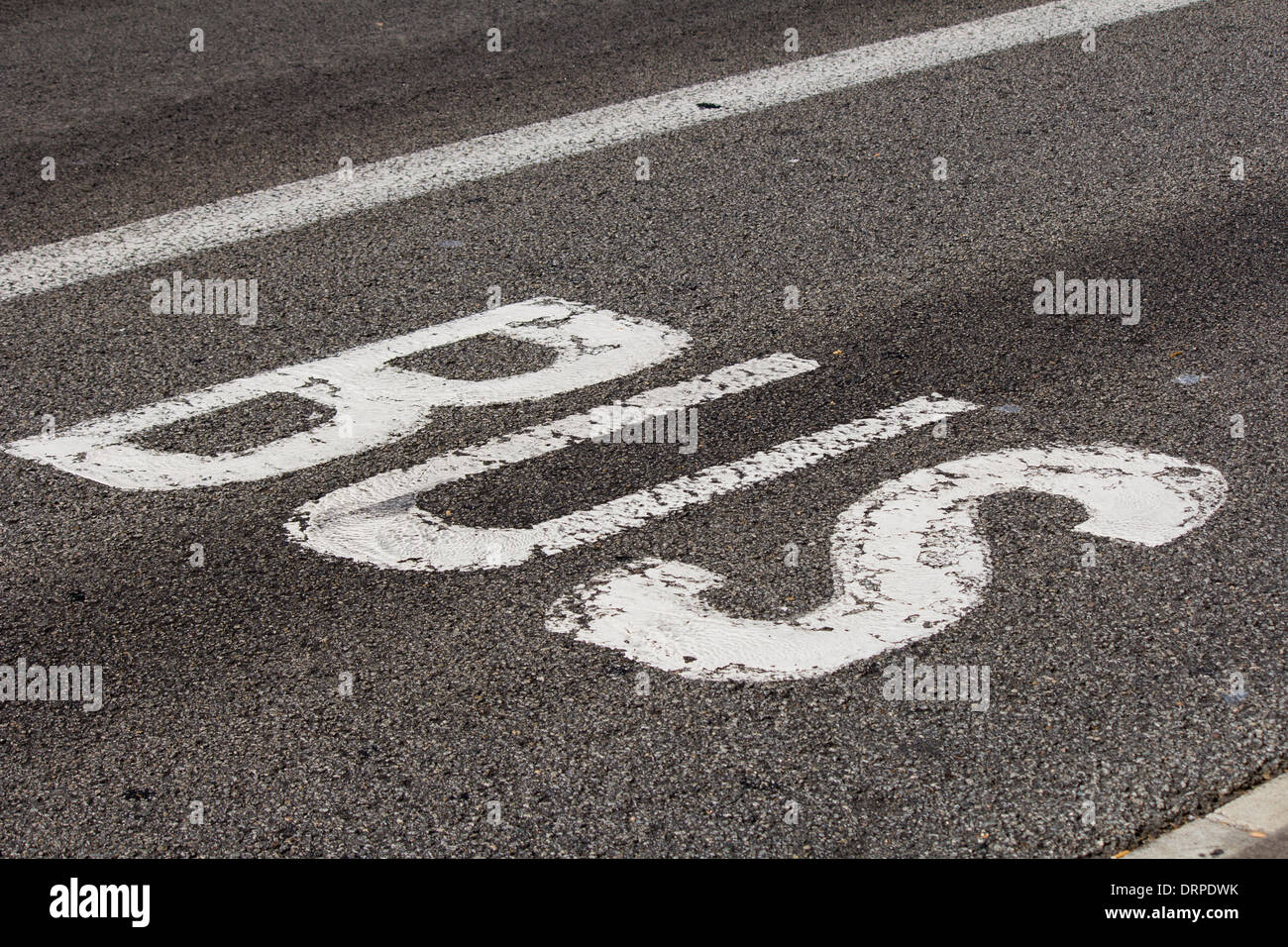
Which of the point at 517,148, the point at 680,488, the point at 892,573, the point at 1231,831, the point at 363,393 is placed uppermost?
the point at 517,148

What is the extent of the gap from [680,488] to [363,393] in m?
1.30

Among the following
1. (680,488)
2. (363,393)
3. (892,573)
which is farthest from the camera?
(363,393)

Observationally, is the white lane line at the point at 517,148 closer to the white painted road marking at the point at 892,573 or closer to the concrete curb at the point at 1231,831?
the white painted road marking at the point at 892,573

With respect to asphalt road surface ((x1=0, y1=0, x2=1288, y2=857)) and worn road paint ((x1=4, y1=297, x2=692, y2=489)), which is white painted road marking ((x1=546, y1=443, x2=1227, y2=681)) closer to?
asphalt road surface ((x1=0, y1=0, x2=1288, y2=857))

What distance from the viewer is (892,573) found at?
14.1 ft

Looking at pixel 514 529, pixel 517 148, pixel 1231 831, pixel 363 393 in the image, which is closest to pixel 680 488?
pixel 514 529

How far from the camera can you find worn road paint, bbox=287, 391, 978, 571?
443cm

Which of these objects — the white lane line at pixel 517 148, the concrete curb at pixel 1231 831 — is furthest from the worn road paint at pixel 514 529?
the white lane line at pixel 517 148

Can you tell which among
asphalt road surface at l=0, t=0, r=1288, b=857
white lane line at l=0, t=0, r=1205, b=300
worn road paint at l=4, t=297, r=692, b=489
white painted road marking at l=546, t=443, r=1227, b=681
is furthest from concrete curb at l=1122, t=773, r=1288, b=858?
white lane line at l=0, t=0, r=1205, b=300

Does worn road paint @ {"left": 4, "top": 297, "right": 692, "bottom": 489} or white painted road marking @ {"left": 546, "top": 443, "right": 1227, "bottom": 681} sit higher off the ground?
worn road paint @ {"left": 4, "top": 297, "right": 692, "bottom": 489}

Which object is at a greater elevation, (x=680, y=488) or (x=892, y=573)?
(x=680, y=488)

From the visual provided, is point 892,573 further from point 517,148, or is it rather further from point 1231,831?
point 517,148

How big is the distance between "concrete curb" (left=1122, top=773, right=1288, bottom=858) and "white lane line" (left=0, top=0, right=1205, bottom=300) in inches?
189

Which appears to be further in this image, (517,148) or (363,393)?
(517,148)
